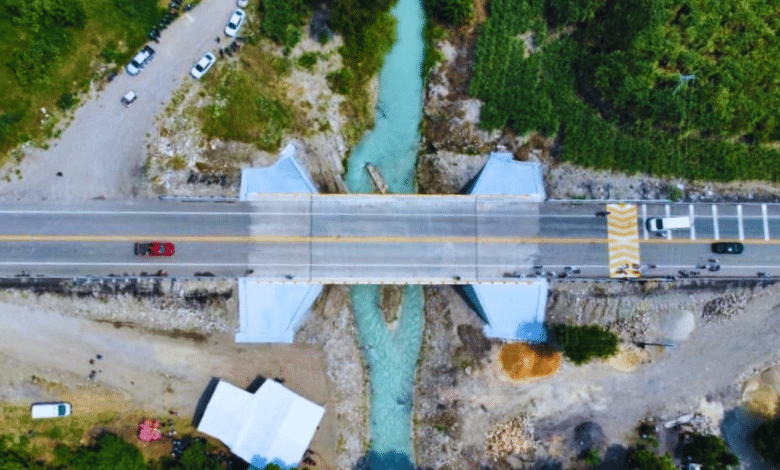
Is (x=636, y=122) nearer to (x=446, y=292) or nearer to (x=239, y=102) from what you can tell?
(x=446, y=292)

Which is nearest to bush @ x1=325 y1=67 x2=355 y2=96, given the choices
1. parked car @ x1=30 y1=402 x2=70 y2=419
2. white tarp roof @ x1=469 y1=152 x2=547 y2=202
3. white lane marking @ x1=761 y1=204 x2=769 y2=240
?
white tarp roof @ x1=469 y1=152 x2=547 y2=202

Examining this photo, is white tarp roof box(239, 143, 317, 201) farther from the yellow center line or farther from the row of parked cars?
the row of parked cars

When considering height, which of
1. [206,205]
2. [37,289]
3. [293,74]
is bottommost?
[37,289]

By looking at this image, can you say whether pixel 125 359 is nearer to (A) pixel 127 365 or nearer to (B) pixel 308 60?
(A) pixel 127 365

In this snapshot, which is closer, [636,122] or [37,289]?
[37,289]

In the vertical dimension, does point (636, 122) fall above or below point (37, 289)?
above

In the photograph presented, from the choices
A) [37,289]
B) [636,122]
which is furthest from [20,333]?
[636,122]
